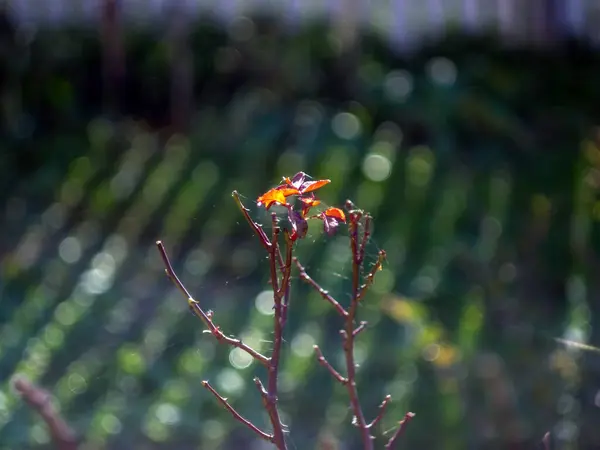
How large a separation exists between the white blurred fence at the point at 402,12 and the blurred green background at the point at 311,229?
0.19 meters

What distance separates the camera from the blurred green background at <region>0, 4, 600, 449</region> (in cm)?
328

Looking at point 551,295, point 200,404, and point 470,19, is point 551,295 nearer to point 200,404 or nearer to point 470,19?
point 200,404

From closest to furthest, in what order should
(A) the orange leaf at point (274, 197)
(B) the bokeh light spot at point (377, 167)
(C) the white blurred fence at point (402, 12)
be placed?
(A) the orange leaf at point (274, 197)
(B) the bokeh light spot at point (377, 167)
(C) the white blurred fence at point (402, 12)

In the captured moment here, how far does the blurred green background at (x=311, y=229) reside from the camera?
328cm

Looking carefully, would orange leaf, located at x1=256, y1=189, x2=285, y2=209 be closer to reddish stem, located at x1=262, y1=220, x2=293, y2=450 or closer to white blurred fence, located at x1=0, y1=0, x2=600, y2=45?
reddish stem, located at x1=262, y1=220, x2=293, y2=450

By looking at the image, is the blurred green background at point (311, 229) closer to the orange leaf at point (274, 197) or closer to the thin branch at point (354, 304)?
the thin branch at point (354, 304)

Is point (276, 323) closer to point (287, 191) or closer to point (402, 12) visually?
point (287, 191)

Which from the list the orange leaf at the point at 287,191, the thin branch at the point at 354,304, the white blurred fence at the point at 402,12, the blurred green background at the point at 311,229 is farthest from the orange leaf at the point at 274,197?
the white blurred fence at the point at 402,12

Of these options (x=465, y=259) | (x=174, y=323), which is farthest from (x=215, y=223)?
(x=465, y=259)

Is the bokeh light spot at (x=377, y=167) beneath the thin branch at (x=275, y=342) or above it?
beneath

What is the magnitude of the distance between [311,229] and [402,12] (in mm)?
2481

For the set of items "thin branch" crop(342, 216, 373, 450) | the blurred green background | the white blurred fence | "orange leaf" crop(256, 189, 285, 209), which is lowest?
the blurred green background

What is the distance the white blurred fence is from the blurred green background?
193 mm

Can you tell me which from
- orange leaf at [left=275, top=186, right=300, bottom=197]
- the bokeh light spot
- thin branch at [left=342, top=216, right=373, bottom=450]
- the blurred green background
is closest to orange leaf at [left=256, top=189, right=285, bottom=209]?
orange leaf at [left=275, top=186, right=300, bottom=197]
